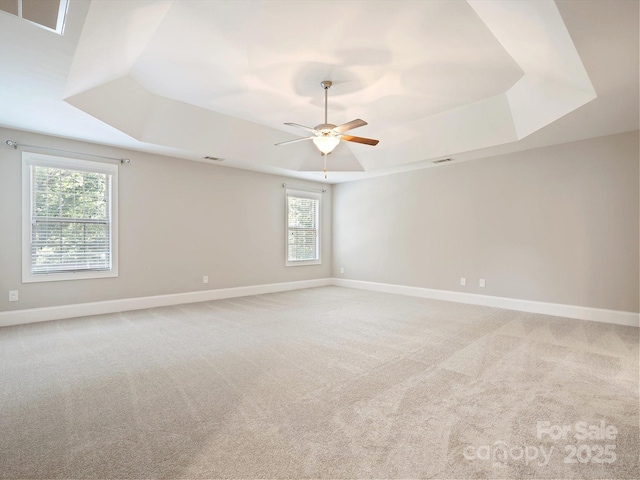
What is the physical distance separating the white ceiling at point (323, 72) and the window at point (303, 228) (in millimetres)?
2149

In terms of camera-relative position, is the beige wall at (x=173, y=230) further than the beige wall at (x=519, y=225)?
No

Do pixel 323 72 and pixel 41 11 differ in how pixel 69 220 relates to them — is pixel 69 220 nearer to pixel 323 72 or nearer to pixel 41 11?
pixel 41 11

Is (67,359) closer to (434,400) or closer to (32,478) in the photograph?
(32,478)

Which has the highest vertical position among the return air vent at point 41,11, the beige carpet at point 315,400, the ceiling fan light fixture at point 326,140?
the return air vent at point 41,11

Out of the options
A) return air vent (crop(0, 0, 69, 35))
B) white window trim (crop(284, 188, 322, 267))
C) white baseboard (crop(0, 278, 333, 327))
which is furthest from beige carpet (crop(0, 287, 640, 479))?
white window trim (crop(284, 188, 322, 267))

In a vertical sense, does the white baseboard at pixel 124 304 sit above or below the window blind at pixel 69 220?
below

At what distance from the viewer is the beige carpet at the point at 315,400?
5.45ft

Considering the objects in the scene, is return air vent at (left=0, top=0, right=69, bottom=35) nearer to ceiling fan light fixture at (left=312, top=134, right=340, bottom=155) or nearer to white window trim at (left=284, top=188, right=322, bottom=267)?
ceiling fan light fixture at (left=312, top=134, right=340, bottom=155)

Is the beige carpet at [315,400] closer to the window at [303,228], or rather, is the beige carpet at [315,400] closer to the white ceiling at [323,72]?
the white ceiling at [323,72]

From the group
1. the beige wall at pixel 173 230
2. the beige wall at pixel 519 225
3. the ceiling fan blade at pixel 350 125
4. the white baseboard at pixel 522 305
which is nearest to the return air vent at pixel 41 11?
the ceiling fan blade at pixel 350 125

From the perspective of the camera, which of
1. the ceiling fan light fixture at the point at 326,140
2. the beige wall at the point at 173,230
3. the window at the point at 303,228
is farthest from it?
the window at the point at 303,228

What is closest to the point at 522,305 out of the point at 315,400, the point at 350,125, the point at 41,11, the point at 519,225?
the point at 519,225

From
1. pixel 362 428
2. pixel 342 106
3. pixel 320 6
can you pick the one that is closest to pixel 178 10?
pixel 320 6

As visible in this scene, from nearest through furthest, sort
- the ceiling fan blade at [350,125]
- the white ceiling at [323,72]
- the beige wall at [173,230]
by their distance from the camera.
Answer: the white ceiling at [323,72] → the ceiling fan blade at [350,125] → the beige wall at [173,230]
